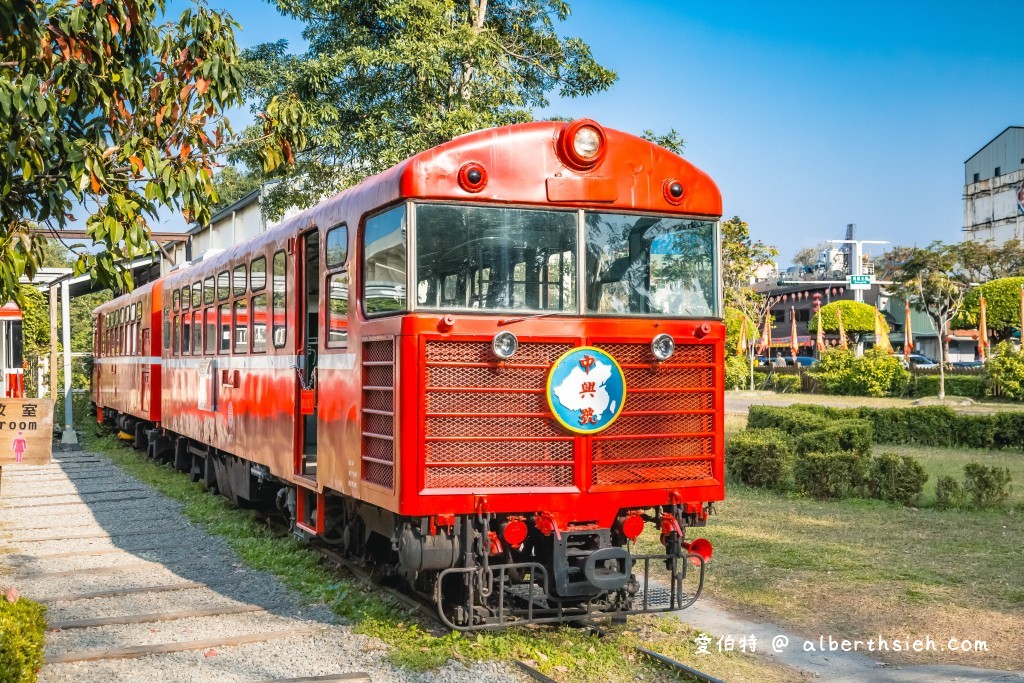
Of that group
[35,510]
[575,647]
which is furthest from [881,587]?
[35,510]

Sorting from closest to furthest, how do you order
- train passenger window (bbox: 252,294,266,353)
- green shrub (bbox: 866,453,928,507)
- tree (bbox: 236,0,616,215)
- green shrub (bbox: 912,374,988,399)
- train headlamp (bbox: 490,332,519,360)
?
1. train headlamp (bbox: 490,332,519,360)
2. train passenger window (bbox: 252,294,266,353)
3. green shrub (bbox: 866,453,928,507)
4. tree (bbox: 236,0,616,215)
5. green shrub (bbox: 912,374,988,399)

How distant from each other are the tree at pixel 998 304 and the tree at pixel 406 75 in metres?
31.4

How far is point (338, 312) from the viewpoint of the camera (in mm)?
7484

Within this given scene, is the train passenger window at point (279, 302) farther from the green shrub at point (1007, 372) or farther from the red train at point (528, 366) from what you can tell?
the green shrub at point (1007, 372)

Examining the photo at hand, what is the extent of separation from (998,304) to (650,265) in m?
41.8

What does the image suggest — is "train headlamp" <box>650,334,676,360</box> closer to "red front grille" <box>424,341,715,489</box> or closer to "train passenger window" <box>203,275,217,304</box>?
"red front grille" <box>424,341,715,489</box>

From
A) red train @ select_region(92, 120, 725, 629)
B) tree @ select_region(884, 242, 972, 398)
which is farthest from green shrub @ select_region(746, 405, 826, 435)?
tree @ select_region(884, 242, 972, 398)

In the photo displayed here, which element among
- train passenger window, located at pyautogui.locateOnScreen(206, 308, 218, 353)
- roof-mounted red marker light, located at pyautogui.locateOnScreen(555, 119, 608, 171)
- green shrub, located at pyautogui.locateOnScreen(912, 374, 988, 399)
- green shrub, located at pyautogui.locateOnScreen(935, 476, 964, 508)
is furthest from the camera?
green shrub, located at pyautogui.locateOnScreen(912, 374, 988, 399)

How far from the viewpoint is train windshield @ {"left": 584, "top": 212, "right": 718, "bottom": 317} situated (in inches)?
265

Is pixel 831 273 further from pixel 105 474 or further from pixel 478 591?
pixel 478 591

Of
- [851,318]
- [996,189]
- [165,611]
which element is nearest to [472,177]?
[165,611]

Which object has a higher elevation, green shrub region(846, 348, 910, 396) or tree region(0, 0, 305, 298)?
tree region(0, 0, 305, 298)

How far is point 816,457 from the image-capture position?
43.7ft

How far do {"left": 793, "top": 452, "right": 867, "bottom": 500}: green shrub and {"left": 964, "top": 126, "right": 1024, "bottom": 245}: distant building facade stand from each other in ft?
163
